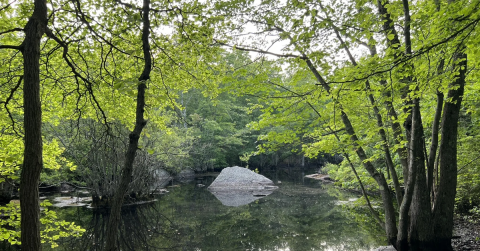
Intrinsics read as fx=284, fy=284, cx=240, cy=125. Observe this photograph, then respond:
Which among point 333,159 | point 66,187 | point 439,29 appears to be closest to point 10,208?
point 439,29

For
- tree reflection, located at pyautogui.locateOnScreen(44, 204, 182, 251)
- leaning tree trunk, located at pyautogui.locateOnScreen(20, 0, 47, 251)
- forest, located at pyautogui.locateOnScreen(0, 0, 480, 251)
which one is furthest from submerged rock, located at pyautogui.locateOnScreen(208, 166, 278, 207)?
leaning tree trunk, located at pyautogui.locateOnScreen(20, 0, 47, 251)

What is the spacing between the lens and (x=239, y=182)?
1934 centimetres

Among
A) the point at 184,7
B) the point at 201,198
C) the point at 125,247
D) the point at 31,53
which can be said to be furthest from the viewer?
the point at 201,198

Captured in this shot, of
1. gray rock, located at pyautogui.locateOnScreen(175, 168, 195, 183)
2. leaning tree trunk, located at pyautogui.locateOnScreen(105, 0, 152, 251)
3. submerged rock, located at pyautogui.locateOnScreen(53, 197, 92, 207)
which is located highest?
leaning tree trunk, located at pyautogui.locateOnScreen(105, 0, 152, 251)

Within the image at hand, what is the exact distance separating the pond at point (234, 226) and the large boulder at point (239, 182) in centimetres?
437

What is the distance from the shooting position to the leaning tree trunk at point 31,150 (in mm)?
1998

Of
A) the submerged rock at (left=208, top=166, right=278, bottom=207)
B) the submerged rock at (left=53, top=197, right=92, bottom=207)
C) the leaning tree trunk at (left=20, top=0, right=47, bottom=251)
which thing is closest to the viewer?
the leaning tree trunk at (left=20, top=0, right=47, bottom=251)

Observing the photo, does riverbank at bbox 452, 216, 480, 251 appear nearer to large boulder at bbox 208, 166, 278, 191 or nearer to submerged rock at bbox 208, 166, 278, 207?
submerged rock at bbox 208, 166, 278, 207

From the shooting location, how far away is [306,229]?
928 centimetres

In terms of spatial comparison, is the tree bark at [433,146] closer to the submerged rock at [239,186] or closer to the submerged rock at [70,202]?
the submerged rock at [239,186]

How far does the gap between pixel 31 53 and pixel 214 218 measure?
388 inches

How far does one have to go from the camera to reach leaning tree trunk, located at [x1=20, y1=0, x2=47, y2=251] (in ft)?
6.56

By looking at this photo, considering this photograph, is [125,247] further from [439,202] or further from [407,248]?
[439,202]

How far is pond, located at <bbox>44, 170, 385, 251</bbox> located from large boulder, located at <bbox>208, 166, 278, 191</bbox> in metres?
4.37
